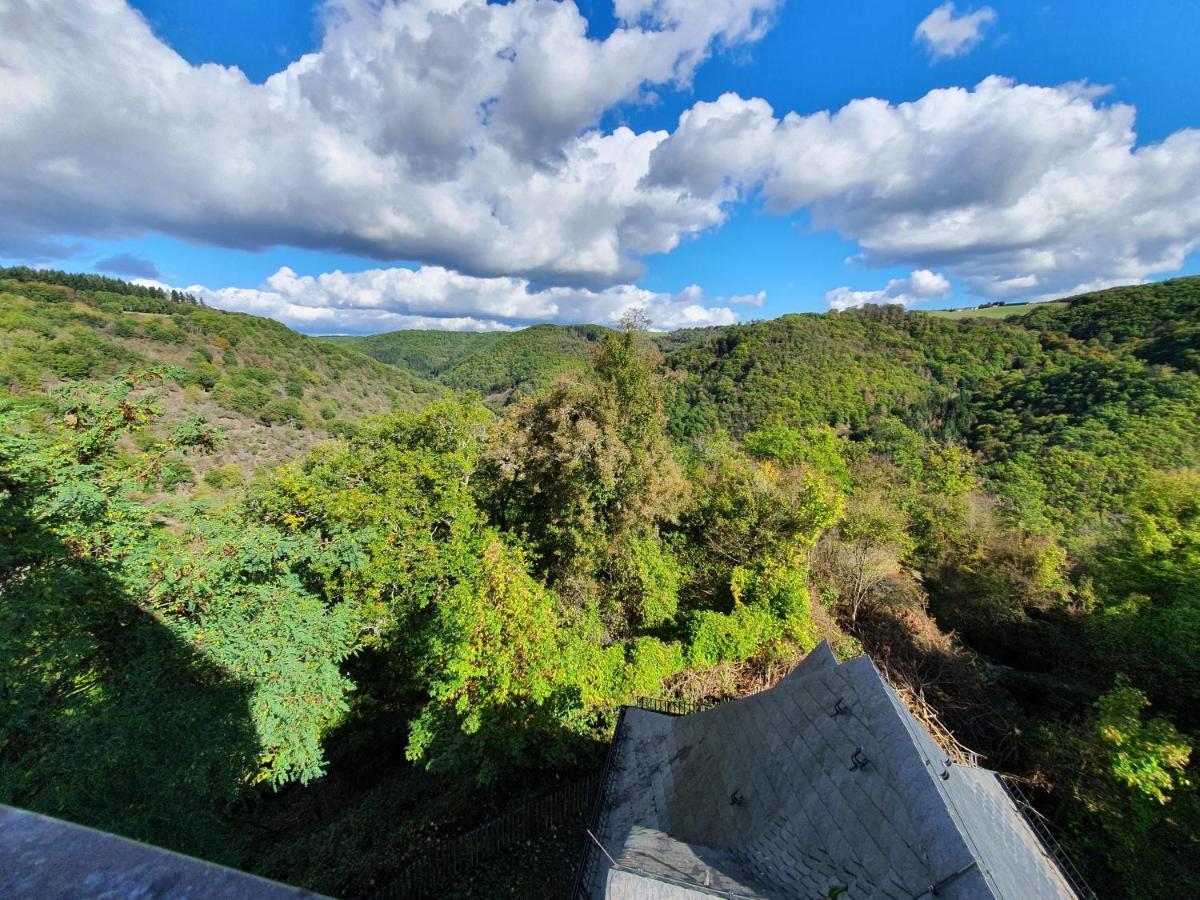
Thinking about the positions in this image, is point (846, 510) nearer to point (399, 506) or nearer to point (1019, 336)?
point (399, 506)

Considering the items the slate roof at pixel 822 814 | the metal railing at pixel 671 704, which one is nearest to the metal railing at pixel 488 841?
the slate roof at pixel 822 814

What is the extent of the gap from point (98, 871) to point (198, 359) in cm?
8342

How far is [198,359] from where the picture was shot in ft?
210

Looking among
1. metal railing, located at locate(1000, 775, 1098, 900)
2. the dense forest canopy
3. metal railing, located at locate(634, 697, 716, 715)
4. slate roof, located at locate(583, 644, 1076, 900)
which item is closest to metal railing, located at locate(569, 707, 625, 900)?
slate roof, located at locate(583, 644, 1076, 900)

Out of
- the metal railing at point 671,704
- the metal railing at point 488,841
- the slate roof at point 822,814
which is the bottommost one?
the metal railing at point 488,841

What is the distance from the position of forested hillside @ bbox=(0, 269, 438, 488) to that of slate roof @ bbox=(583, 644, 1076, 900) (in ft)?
108

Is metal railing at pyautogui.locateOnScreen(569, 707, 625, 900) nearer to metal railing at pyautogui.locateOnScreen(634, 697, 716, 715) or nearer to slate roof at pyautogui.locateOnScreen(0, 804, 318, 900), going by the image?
metal railing at pyautogui.locateOnScreen(634, 697, 716, 715)

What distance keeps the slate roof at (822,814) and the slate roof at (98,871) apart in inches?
197

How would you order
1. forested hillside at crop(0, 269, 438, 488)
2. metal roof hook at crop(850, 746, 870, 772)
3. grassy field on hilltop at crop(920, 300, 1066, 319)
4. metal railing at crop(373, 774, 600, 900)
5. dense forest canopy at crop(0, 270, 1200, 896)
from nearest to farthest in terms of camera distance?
metal roof hook at crop(850, 746, 870, 772)
dense forest canopy at crop(0, 270, 1200, 896)
metal railing at crop(373, 774, 600, 900)
forested hillside at crop(0, 269, 438, 488)
grassy field on hilltop at crop(920, 300, 1066, 319)

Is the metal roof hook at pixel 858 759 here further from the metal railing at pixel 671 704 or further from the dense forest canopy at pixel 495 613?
the metal railing at pixel 671 704

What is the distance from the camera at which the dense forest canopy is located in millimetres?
8289

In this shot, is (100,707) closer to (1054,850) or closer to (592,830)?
(592,830)

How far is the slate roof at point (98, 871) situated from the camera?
0.98 meters

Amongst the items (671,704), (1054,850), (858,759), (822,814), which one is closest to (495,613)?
(671,704)
